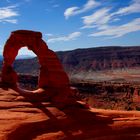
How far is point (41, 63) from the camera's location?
27000mm

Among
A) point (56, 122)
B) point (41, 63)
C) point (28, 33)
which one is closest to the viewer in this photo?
point (56, 122)

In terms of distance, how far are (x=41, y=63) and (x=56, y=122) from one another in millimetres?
6019

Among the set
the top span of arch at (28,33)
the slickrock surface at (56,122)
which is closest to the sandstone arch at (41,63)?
the top span of arch at (28,33)

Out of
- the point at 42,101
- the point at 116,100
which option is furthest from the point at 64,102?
the point at 116,100

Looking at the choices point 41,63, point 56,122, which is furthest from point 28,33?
point 56,122

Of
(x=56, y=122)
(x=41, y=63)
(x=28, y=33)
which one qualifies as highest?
(x=28, y=33)

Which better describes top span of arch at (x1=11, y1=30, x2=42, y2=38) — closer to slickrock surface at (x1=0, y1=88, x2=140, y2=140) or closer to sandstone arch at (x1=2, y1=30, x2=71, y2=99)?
sandstone arch at (x1=2, y1=30, x2=71, y2=99)

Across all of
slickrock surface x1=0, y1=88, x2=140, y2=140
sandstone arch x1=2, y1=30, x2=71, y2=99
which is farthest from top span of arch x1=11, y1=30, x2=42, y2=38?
slickrock surface x1=0, y1=88, x2=140, y2=140

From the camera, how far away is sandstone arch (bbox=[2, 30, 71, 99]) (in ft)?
83.6

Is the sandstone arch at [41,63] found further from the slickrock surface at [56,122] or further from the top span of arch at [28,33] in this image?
the slickrock surface at [56,122]

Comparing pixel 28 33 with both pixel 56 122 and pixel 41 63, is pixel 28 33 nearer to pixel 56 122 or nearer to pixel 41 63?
pixel 41 63

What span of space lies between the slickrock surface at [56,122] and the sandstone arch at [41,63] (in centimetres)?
153

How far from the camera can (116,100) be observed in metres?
65.1

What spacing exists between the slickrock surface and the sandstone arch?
60.3 inches
